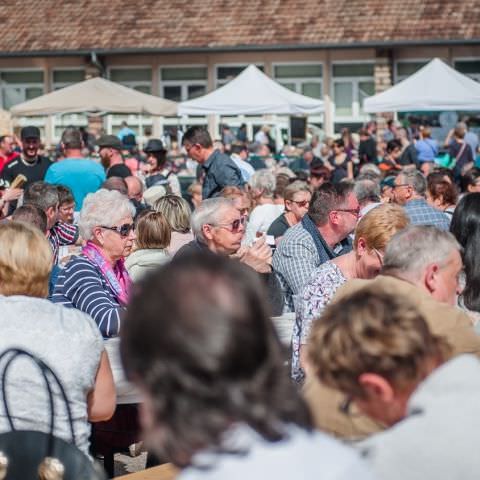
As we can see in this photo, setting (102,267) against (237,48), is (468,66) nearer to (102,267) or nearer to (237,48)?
(237,48)

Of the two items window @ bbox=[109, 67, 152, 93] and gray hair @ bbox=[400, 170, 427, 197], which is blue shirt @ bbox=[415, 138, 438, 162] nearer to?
gray hair @ bbox=[400, 170, 427, 197]

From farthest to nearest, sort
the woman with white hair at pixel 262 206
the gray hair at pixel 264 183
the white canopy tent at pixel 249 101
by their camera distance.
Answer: the white canopy tent at pixel 249 101, the gray hair at pixel 264 183, the woman with white hair at pixel 262 206

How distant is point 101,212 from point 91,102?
13.7 metres

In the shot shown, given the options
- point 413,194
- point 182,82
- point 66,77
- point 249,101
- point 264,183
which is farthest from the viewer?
point 66,77

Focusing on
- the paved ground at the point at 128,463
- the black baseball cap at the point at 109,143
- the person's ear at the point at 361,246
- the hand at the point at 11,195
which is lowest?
the paved ground at the point at 128,463

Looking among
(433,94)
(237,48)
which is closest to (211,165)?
(433,94)

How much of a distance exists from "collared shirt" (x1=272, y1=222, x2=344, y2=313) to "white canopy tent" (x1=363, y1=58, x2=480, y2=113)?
1144cm

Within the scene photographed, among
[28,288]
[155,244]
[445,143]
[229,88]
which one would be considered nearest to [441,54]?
[445,143]

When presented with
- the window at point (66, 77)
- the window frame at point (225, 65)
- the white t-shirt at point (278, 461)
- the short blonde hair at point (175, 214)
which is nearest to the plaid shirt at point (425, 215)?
the short blonde hair at point (175, 214)

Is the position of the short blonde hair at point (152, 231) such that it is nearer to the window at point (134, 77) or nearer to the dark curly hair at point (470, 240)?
the dark curly hair at point (470, 240)

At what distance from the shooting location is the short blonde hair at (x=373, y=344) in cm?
270

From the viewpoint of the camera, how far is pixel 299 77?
106 feet

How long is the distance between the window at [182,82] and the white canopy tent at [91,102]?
1220cm

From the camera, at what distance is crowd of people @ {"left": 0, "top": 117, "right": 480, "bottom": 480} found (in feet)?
7.25
